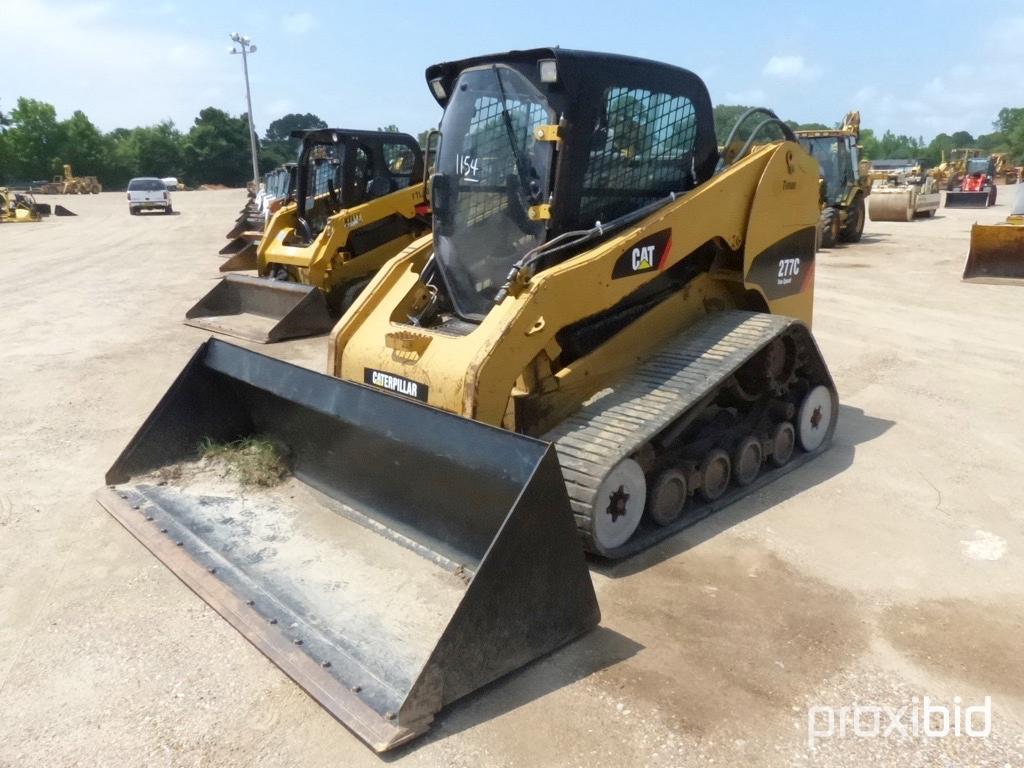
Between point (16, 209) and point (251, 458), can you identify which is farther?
point (16, 209)

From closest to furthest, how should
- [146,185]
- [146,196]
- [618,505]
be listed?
[618,505], [146,196], [146,185]

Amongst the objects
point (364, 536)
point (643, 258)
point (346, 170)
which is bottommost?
point (364, 536)

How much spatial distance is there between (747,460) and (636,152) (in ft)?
5.82

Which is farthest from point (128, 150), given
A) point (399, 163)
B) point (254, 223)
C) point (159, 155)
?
point (399, 163)

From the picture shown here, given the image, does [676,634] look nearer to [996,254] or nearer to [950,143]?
[996,254]

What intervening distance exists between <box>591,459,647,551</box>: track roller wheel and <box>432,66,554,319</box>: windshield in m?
1.30

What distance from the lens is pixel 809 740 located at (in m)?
2.66

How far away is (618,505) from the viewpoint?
374 centimetres

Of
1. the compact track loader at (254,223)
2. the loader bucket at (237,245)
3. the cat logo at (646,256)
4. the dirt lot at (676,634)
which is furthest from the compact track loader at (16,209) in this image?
the cat logo at (646,256)

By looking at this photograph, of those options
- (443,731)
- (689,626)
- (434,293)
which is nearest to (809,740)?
(689,626)

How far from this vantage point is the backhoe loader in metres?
16.2

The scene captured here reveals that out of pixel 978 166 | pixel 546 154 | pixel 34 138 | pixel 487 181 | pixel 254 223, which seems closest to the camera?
pixel 546 154

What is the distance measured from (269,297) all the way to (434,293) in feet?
16.8

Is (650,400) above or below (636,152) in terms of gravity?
below
